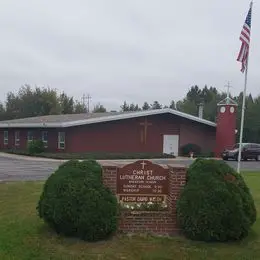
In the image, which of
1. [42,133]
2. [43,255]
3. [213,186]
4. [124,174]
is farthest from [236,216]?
[42,133]

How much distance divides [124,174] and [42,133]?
35.5 metres

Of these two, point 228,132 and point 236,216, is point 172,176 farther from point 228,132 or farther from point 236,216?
point 228,132

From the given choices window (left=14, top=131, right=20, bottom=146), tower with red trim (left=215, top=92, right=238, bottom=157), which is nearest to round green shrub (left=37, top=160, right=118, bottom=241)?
tower with red trim (left=215, top=92, right=238, bottom=157)

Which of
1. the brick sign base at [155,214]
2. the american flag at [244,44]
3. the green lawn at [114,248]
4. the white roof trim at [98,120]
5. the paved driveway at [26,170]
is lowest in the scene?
the paved driveway at [26,170]

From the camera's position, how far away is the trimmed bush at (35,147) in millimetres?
40781

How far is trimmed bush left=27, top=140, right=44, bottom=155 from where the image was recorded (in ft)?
134

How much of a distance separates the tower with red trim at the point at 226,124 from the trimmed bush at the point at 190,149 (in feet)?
6.23

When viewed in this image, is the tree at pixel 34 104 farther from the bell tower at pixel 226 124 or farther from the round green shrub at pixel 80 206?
the round green shrub at pixel 80 206

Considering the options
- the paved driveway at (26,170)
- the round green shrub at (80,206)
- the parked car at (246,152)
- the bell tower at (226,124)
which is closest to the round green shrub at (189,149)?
the bell tower at (226,124)

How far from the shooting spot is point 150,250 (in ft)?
26.2

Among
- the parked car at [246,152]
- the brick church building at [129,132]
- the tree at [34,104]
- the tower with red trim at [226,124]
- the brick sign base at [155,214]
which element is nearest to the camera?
the brick sign base at [155,214]

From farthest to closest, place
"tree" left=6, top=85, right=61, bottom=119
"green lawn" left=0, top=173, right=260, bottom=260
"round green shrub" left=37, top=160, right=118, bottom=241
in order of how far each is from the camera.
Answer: "tree" left=6, top=85, right=61, bottom=119 < "round green shrub" left=37, top=160, right=118, bottom=241 < "green lawn" left=0, top=173, right=260, bottom=260

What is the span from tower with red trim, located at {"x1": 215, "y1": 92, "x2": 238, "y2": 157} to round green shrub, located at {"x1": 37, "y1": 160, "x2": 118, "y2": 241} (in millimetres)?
37587

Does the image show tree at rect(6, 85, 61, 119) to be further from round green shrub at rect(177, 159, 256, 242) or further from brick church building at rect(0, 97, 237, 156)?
round green shrub at rect(177, 159, 256, 242)
